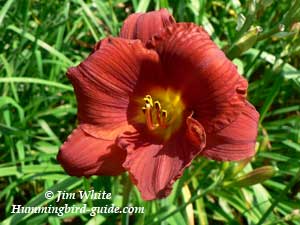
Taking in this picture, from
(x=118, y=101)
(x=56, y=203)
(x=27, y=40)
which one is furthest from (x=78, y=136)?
(x=27, y=40)

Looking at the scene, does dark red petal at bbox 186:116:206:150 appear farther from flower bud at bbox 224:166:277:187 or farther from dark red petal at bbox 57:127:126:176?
flower bud at bbox 224:166:277:187

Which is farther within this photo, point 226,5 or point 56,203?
point 226,5

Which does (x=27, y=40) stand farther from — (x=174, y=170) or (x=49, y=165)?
(x=174, y=170)

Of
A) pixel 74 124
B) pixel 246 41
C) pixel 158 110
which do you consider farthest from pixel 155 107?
pixel 74 124

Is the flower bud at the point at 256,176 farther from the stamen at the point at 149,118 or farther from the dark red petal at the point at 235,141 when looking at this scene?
the stamen at the point at 149,118

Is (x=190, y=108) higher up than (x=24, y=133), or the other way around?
(x=190, y=108)

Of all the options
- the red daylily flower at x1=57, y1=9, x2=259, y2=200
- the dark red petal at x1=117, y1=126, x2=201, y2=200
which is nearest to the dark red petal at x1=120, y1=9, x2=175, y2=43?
the red daylily flower at x1=57, y1=9, x2=259, y2=200

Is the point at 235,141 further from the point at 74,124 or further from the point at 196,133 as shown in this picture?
the point at 74,124
